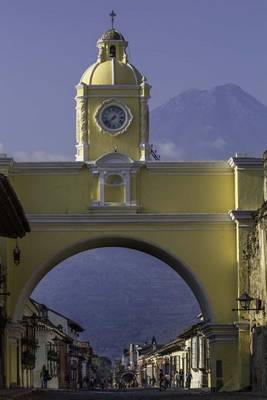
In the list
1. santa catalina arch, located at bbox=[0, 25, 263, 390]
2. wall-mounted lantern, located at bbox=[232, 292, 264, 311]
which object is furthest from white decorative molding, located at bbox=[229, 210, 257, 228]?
wall-mounted lantern, located at bbox=[232, 292, 264, 311]

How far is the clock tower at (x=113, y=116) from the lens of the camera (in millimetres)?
44125

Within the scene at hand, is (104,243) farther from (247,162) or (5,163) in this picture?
(247,162)

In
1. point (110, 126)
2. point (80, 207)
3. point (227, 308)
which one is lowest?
point (227, 308)

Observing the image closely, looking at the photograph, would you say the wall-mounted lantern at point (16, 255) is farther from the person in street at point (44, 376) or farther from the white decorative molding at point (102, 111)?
the person in street at point (44, 376)

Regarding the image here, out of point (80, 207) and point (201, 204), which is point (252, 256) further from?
point (80, 207)

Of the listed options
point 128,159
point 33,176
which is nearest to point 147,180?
point 128,159

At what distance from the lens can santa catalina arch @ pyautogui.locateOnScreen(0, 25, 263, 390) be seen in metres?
43.6

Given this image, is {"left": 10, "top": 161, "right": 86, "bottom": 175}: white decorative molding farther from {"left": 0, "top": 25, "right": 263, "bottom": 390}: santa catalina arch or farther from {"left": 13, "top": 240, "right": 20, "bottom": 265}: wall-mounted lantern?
{"left": 13, "top": 240, "right": 20, "bottom": 265}: wall-mounted lantern

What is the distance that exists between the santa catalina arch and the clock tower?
0.03m

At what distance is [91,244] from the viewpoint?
147ft

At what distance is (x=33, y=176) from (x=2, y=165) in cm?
120

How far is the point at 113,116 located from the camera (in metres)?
44.2

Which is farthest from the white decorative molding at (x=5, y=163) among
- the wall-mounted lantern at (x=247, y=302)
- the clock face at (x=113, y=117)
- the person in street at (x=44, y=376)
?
the person in street at (x=44, y=376)

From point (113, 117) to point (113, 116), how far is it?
33 millimetres
